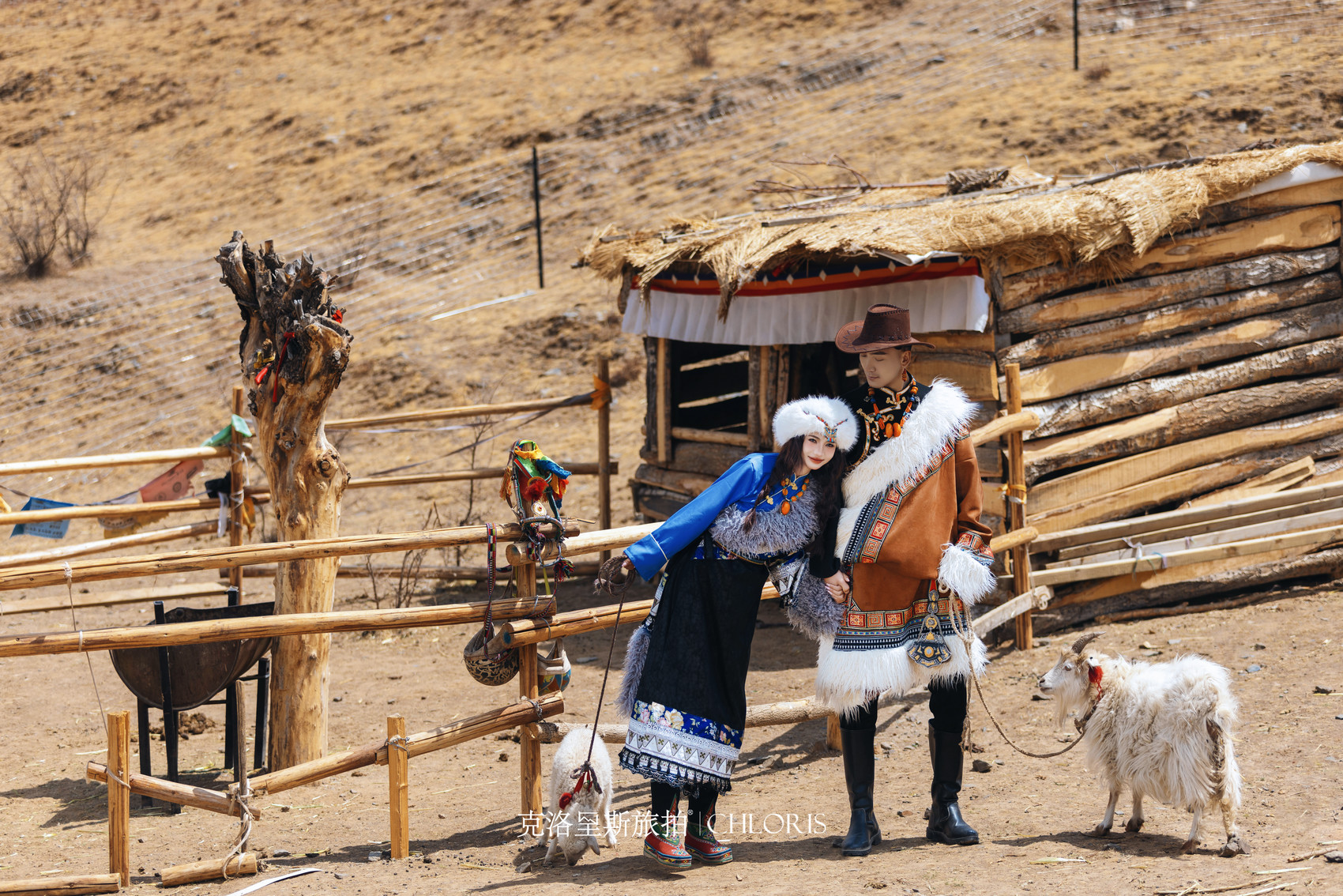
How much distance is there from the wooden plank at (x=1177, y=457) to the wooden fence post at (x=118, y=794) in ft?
16.7

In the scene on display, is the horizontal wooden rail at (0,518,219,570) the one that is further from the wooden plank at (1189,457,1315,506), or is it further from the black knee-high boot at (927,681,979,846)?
the wooden plank at (1189,457,1315,506)

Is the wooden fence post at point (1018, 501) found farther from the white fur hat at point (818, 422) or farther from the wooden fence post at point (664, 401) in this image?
the white fur hat at point (818, 422)

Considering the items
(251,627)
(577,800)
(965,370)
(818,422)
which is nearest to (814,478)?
(818,422)

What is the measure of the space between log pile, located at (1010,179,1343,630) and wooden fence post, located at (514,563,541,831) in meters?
3.60

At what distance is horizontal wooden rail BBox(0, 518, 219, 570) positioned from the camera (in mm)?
5789

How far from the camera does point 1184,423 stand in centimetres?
732

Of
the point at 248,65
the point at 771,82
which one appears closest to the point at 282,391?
the point at 771,82

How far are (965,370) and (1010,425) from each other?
75 cm

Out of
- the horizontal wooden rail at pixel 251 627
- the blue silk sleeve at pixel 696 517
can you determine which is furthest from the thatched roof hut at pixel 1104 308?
the horizontal wooden rail at pixel 251 627

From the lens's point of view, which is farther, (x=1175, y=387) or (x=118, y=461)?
(x=1175, y=387)

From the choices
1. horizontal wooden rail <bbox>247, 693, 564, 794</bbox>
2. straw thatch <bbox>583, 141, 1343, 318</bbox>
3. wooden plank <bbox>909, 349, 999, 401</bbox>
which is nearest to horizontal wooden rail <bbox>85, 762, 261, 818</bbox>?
horizontal wooden rail <bbox>247, 693, 564, 794</bbox>

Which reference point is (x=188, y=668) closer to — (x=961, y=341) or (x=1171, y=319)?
(x=961, y=341)

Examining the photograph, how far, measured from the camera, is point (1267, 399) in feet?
24.8

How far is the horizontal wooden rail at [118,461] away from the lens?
23.2ft
